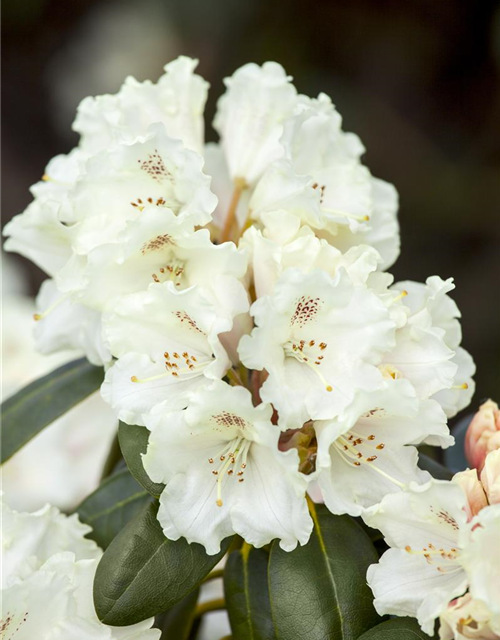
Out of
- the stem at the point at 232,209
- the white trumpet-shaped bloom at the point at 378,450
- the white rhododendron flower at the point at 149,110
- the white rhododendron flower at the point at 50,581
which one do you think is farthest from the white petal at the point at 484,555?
the white rhododendron flower at the point at 149,110

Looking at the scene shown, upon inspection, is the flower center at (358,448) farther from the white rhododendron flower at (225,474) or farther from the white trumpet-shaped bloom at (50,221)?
the white trumpet-shaped bloom at (50,221)

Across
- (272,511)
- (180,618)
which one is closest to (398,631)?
(272,511)

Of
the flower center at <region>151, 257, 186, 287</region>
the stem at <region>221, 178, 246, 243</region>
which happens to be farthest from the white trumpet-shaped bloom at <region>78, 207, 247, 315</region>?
the stem at <region>221, 178, 246, 243</region>

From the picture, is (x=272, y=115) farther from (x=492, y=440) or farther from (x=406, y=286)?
(x=492, y=440)

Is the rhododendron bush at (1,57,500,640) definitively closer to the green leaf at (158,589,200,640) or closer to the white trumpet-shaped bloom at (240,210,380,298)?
the white trumpet-shaped bloom at (240,210,380,298)

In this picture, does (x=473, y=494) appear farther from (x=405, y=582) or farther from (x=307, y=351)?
(x=307, y=351)

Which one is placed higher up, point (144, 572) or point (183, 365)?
point (183, 365)

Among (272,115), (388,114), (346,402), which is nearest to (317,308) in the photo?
(346,402)
